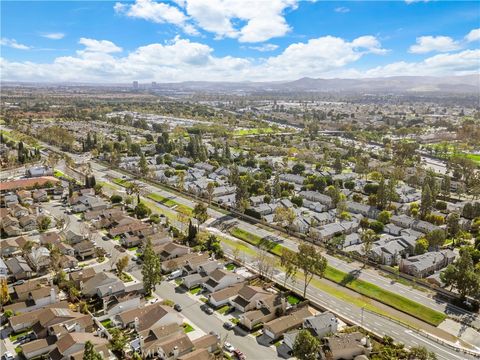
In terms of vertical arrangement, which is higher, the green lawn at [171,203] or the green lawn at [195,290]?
the green lawn at [171,203]

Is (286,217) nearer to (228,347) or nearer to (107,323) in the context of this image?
(228,347)

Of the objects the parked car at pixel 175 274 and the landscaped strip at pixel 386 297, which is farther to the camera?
the parked car at pixel 175 274

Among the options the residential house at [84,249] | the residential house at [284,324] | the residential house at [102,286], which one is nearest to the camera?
the residential house at [284,324]

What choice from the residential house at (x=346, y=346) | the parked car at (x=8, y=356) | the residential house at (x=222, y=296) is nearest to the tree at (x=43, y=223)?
the parked car at (x=8, y=356)

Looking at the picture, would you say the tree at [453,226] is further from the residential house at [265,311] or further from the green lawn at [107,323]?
the green lawn at [107,323]

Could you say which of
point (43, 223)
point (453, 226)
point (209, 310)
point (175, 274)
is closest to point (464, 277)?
point (453, 226)

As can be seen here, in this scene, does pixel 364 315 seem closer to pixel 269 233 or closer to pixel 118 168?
pixel 269 233

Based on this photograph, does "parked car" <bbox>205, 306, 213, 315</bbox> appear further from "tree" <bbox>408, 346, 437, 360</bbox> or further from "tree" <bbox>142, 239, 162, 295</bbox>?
"tree" <bbox>408, 346, 437, 360</bbox>
